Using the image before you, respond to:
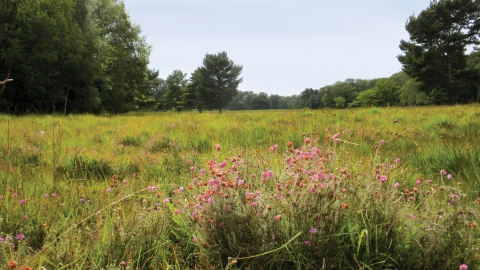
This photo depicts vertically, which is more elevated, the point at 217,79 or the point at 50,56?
the point at 217,79

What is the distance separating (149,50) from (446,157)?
32752 mm

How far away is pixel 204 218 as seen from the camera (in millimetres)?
1573

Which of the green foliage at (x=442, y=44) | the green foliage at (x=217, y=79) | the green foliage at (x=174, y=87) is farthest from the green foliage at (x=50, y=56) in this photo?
the green foliage at (x=174, y=87)

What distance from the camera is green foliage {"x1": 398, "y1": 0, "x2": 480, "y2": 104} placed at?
31312 mm

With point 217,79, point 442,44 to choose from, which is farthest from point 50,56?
point 217,79

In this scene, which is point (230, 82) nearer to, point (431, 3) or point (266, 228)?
point (431, 3)

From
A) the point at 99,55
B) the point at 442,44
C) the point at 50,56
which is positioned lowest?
the point at 50,56

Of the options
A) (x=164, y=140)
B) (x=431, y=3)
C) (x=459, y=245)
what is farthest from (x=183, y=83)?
(x=459, y=245)

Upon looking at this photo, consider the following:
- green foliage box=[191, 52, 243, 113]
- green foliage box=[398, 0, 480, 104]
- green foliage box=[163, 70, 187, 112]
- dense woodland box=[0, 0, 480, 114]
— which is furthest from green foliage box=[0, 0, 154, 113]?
green foliage box=[163, 70, 187, 112]

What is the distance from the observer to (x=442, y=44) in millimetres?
32781

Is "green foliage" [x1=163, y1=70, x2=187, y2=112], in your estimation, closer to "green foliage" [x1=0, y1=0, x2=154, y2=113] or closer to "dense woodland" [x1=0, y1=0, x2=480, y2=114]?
"dense woodland" [x1=0, y1=0, x2=480, y2=114]

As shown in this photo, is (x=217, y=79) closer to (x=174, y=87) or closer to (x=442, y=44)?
(x=174, y=87)

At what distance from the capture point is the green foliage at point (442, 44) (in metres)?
31.3

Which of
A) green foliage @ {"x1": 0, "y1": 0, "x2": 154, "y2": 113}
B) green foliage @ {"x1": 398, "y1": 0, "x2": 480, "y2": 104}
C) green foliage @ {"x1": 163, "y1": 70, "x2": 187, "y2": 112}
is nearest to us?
green foliage @ {"x1": 0, "y1": 0, "x2": 154, "y2": 113}
